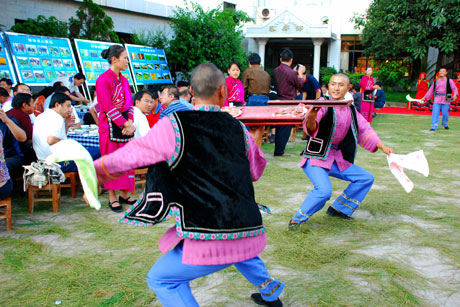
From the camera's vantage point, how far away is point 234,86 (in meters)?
7.28

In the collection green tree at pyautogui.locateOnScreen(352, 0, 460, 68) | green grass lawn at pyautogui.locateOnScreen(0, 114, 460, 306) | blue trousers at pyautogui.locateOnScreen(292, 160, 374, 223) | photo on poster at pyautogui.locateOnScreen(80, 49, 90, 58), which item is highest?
Answer: green tree at pyautogui.locateOnScreen(352, 0, 460, 68)

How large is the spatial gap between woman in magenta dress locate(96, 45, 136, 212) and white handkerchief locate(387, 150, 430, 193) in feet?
9.31

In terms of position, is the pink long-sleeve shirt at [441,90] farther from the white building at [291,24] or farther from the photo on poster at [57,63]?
the white building at [291,24]

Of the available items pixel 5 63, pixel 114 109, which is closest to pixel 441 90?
pixel 114 109

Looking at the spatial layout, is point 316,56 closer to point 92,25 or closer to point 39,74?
point 92,25

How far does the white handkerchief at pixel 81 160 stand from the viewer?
5.64ft

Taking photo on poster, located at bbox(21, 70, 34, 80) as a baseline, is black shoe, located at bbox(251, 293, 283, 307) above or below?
below

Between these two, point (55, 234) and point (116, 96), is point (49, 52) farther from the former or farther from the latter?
point (55, 234)

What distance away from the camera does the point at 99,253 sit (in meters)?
3.46

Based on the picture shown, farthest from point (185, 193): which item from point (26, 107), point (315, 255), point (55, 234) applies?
point (26, 107)

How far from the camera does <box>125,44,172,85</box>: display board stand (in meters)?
12.0

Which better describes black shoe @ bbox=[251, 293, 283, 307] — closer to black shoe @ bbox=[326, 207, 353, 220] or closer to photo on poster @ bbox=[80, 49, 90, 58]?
black shoe @ bbox=[326, 207, 353, 220]

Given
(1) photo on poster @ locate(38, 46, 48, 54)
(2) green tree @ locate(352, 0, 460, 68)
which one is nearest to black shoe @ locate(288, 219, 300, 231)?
(1) photo on poster @ locate(38, 46, 48, 54)

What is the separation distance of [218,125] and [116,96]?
2.84m
